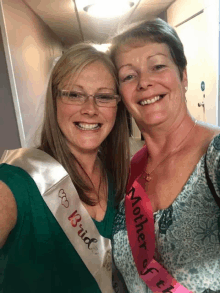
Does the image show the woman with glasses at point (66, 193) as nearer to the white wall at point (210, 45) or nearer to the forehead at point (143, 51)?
the forehead at point (143, 51)

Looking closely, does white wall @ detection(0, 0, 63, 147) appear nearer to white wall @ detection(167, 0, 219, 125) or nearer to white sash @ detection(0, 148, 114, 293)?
white sash @ detection(0, 148, 114, 293)

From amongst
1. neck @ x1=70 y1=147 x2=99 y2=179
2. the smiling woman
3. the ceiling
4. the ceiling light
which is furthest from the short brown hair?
the ceiling light

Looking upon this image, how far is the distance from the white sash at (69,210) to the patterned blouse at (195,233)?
11.8 inches

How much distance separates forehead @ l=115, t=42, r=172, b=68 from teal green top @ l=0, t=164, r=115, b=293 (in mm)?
695

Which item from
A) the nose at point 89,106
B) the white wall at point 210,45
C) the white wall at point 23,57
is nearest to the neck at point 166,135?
the nose at point 89,106

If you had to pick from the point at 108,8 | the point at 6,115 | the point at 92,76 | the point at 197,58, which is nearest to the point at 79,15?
the point at 108,8

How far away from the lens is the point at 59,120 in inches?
41.4

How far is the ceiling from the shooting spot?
3596mm

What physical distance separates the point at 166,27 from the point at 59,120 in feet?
2.16

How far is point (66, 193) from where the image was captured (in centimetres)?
99

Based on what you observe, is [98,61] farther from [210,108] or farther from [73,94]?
[210,108]

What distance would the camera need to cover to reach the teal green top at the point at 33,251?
0.74 metres

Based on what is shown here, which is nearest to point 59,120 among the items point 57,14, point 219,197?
point 219,197

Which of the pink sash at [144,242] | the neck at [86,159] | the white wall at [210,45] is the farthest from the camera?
the white wall at [210,45]
